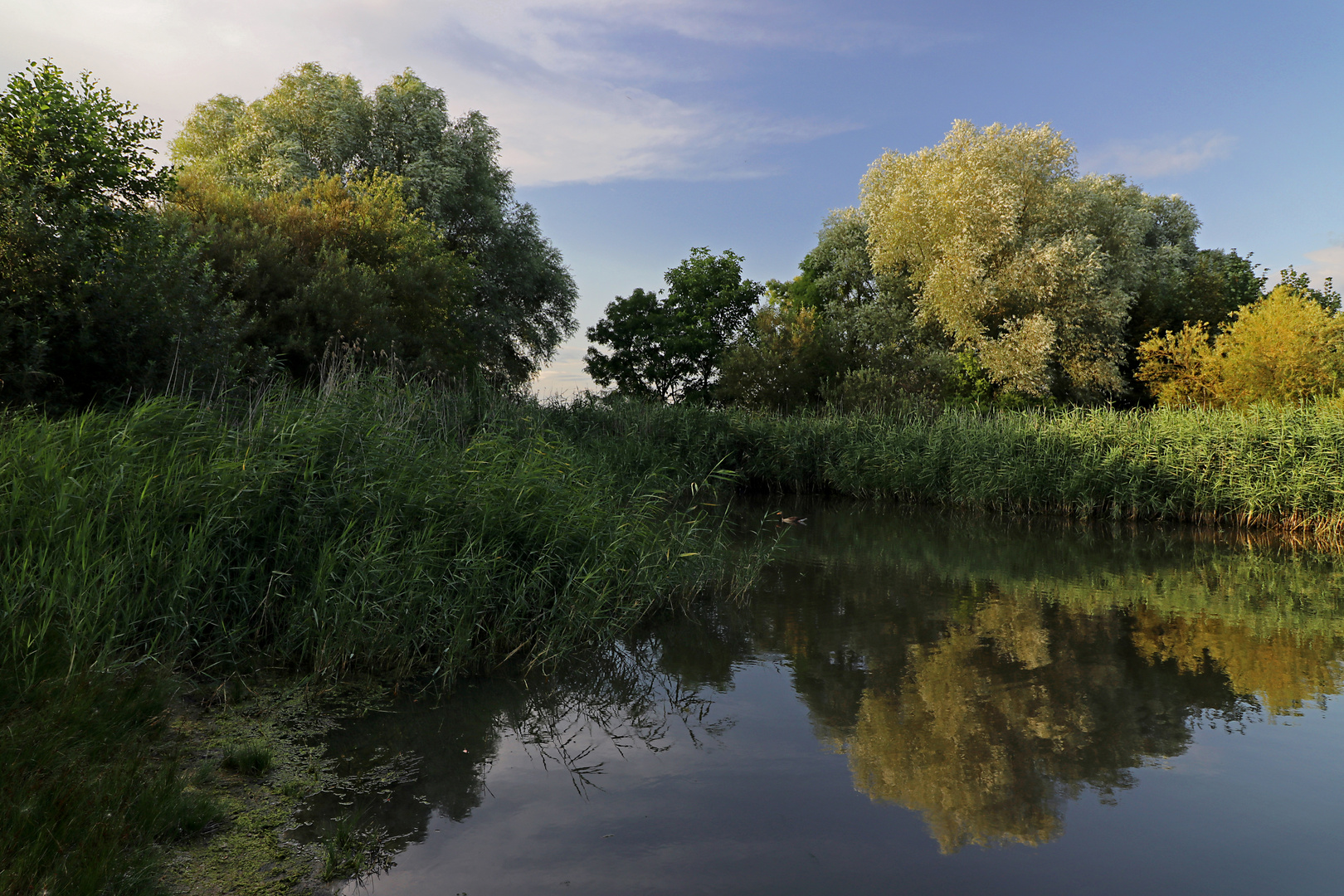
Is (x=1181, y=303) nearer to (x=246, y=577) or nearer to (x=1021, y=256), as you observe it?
(x=1021, y=256)

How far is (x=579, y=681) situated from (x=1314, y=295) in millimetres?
41762

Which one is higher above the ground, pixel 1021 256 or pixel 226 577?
pixel 1021 256

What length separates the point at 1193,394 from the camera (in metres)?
24.8

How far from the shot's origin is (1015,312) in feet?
90.6

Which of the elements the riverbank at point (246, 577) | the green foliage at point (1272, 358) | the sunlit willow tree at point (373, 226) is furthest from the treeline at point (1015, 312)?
the riverbank at point (246, 577)

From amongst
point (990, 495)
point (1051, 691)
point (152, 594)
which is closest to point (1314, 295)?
point (990, 495)

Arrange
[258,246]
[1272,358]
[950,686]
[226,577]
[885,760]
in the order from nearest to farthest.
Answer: [885,760], [226,577], [950,686], [258,246], [1272,358]

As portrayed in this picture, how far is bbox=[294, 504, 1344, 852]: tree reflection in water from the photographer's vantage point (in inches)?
168

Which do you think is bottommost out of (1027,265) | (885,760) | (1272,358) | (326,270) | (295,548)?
(885,760)

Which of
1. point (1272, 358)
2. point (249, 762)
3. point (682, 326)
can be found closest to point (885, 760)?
point (249, 762)

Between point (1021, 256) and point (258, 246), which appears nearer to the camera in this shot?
point (258, 246)

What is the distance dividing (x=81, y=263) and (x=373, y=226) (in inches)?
446

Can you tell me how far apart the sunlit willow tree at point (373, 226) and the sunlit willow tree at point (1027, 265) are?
1470cm

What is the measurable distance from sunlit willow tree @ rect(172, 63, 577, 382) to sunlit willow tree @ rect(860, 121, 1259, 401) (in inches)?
579
